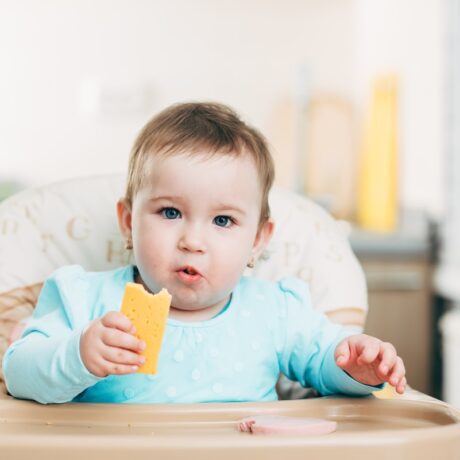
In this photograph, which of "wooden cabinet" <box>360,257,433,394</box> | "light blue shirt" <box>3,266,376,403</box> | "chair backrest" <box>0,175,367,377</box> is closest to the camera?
"light blue shirt" <box>3,266,376,403</box>

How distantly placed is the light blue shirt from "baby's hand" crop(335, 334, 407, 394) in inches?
1.0

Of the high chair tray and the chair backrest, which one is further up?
the chair backrest

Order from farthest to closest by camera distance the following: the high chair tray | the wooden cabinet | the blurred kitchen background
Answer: the blurred kitchen background → the wooden cabinet → the high chair tray

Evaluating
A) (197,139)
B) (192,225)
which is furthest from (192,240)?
(197,139)

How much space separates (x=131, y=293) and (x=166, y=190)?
21cm

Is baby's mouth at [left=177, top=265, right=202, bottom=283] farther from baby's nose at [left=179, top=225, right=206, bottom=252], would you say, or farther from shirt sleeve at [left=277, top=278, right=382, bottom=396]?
shirt sleeve at [left=277, top=278, right=382, bottom=396]

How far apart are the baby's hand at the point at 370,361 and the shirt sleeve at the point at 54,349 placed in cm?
31

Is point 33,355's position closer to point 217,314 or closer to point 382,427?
point 217,314

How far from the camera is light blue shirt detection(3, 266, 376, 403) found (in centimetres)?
105

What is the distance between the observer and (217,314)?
1.21 metres

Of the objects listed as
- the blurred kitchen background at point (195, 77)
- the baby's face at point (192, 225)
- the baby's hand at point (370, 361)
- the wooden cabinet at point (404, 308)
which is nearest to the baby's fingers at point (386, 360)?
the baby's hand at point (370, 361)

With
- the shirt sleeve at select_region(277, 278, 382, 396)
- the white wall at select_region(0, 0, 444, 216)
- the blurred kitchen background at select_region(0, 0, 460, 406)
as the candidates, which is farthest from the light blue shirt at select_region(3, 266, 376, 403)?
the white wall at select_region(0, 0, 444, 216)

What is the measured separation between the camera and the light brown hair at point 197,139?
3.71 ft

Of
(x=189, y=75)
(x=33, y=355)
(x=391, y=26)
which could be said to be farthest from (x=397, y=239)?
(x=33, y=355)
